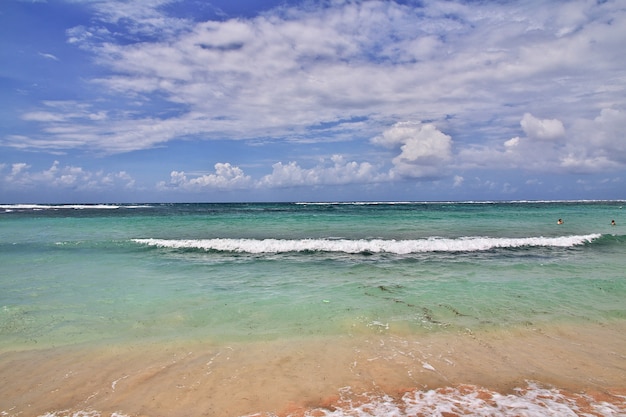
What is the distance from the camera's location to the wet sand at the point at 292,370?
13.8 feet

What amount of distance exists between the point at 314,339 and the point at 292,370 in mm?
1140

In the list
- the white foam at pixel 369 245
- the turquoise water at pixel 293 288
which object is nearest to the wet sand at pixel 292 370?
the turquoise water at pixel 293 288

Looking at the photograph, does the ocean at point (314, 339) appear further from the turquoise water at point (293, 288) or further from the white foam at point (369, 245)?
the white foam at point (369, 245)

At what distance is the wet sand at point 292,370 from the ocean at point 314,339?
3 centimetres

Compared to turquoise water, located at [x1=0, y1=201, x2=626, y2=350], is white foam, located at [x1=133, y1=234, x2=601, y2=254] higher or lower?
higher

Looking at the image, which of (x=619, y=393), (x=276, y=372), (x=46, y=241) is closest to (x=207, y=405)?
(x=276, y=372)

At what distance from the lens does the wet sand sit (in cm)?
421

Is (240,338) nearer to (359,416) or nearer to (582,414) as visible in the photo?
(359,416)

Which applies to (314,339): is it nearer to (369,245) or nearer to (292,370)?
(292,370)

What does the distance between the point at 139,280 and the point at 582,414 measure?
10.6 m

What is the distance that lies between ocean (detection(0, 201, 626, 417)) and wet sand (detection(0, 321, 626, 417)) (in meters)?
0.03

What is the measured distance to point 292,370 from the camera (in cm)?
493

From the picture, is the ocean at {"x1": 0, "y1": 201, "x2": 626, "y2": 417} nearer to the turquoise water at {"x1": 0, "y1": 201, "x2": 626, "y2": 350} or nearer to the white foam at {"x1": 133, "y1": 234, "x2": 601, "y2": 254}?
the turquoise water at {"x1": 0, "y1": 201, "x2": 626, "y2": 350}

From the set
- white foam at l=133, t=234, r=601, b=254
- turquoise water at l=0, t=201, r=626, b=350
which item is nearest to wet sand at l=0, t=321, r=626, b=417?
turquoise water at l=0, t=201, r=626, b=350
